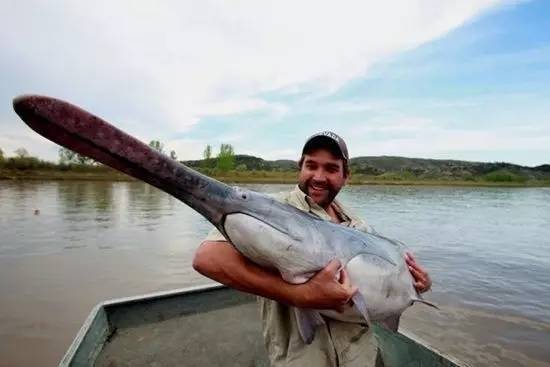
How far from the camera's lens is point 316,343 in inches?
89.2

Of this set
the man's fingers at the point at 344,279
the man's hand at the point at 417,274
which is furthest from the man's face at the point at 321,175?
the man's fingers at the point at 344,279

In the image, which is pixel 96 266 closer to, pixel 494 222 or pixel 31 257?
pixel 31 257

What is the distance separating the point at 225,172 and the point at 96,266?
228 feet

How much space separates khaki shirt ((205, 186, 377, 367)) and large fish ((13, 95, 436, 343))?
0.19m

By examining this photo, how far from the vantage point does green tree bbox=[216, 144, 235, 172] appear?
84.6 m

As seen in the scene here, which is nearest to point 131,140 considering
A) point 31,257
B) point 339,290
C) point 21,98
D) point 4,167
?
point 21,98

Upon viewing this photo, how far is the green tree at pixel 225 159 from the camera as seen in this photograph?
3332 inches

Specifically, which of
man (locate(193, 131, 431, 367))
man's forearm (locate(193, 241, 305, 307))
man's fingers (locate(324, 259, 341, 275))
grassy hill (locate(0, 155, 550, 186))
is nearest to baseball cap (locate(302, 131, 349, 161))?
man (locate(193, 131, 431, 367))

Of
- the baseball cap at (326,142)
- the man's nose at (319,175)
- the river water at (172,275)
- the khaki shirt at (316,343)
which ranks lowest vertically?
the river water at (172,275)

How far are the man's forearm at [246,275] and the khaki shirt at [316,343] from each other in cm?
54

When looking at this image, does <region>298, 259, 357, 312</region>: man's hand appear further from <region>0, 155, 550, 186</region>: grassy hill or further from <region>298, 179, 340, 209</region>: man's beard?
<region>0, 155, 550, 186</region>: grassy hill

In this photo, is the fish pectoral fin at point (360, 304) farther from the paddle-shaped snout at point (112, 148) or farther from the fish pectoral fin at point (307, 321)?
the paddle-shaped snout at point (112, 148)

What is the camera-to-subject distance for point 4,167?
2260 inches

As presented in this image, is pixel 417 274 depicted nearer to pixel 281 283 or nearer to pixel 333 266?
pixel 333 266
